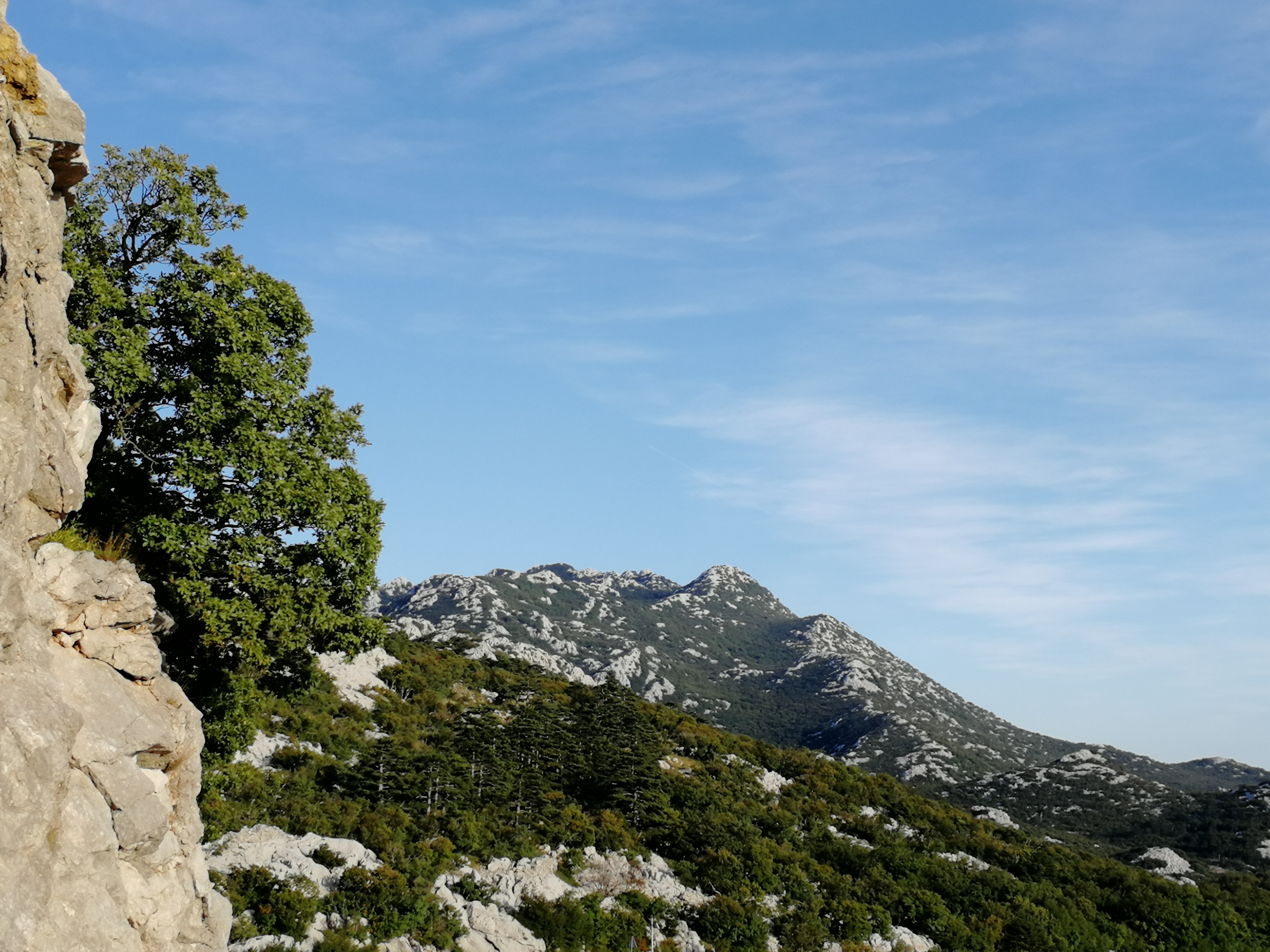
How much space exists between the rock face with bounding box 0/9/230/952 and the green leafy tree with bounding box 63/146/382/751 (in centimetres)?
254

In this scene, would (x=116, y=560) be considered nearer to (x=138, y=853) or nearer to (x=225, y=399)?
(x=225, y=399)

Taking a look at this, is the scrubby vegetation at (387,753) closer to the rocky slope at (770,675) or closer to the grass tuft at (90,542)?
the grass tuft at (90,542)

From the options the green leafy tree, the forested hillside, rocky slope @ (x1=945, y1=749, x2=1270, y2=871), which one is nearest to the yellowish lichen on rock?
the green leafy tree

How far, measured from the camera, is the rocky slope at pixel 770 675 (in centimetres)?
11562

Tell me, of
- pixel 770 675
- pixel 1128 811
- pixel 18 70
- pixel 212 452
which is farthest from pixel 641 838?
pixel 770 675

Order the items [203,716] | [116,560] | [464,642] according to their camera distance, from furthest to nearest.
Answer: [464,642]
[203,716]
[116,560]

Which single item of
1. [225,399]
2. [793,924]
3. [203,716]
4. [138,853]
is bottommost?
[793,924]

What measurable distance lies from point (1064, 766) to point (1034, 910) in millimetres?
67602

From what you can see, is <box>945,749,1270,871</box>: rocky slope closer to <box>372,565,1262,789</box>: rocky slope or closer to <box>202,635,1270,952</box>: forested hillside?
<box>372,565,1262,789</box>: rocky slope

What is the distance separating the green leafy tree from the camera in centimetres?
1662

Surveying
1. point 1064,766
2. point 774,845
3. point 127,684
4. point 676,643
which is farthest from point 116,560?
point 676,643

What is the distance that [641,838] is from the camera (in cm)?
3381

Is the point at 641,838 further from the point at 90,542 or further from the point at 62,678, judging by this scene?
the point at 62,678

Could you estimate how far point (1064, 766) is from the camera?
9175 cm
